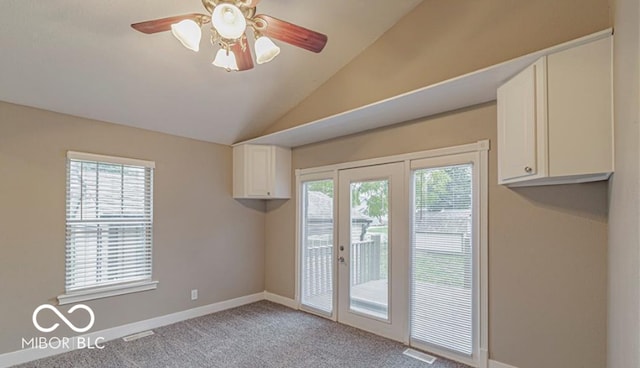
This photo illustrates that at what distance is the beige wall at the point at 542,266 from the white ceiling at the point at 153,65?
1442mm

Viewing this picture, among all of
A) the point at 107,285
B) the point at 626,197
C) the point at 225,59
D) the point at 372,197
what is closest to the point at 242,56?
the point at 225,59

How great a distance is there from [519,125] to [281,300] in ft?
12.4

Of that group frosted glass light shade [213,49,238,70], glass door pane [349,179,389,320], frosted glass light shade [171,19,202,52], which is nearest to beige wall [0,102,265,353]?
glass door pane [349,179,389,320]

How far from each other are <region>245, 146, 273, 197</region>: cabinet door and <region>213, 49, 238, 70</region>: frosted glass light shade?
2129 mm

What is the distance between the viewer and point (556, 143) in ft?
6.71

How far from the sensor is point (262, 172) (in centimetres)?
450

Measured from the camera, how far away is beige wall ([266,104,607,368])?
231 cm

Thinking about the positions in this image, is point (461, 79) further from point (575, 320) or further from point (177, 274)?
point (177, 274)

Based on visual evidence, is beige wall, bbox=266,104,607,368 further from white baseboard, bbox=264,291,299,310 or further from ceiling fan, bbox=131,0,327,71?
white baseboard, bbox=264,291,299,310

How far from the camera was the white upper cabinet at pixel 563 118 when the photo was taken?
1891 mm

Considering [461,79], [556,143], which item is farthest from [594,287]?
[461,79]

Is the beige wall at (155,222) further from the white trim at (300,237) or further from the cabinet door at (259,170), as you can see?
the white trim at (300,237)

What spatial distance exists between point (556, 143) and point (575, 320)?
1354 mm

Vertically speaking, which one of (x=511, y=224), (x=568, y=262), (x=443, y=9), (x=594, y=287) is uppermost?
(x=443, y=9)
